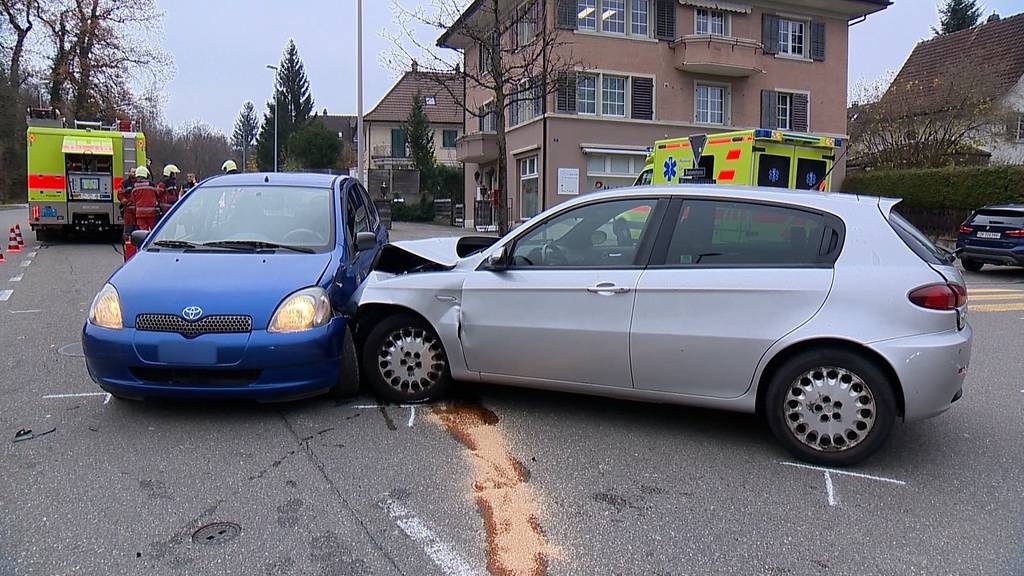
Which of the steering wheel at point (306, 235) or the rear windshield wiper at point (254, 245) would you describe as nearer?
the rear windshield wiper at point (254, 245)

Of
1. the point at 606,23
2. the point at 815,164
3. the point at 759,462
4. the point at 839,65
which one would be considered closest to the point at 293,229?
the point at 759,462

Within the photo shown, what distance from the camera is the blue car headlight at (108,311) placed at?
189 inches

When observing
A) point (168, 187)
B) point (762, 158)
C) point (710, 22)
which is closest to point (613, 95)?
point (710, 22)

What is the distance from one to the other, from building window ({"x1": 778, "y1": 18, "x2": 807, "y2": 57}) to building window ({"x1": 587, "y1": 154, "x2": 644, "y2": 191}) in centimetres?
758

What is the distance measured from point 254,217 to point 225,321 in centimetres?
173

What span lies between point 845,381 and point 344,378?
10.7ft

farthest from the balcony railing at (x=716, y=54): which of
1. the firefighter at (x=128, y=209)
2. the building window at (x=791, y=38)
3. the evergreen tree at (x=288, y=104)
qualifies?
the evergreen tree at (x=288, y=104)

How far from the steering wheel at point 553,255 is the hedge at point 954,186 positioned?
642 inches

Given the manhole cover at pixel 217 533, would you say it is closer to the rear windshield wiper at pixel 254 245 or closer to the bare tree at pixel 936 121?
the rear windshield wiper at pixel 254 245

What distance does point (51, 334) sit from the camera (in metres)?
7.72

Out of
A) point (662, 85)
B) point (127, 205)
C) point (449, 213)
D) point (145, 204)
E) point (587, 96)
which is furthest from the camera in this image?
point (449, 213)

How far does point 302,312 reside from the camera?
4.91m

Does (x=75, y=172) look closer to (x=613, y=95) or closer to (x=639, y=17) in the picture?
(x=613, y=95)

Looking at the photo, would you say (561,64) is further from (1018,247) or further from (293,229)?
(293,229)
